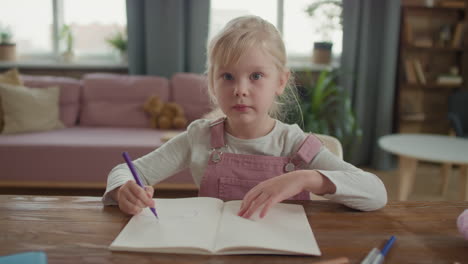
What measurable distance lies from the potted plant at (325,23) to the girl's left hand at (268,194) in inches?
128

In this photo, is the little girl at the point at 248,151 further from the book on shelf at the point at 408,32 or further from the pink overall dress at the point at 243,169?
the book on shelf at the point at 408,32

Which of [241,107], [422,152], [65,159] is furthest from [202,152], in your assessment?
[65,159]

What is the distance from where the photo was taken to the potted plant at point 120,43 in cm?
381

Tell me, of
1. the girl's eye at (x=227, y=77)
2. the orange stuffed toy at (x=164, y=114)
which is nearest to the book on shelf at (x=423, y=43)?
the orange stuffed toy at (x=164, y=114)

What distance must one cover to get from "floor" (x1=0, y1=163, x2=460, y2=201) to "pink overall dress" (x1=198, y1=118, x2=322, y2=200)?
1942mm

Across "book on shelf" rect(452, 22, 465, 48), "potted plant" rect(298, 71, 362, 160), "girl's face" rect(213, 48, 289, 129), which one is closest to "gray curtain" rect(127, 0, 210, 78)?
"potted plant" rect(298, 71, 362, 160)

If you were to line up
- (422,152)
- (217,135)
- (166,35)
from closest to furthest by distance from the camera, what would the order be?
(217,135), (422,152), (166,35)

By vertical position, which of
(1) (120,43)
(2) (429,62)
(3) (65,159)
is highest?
(1) (120,43)

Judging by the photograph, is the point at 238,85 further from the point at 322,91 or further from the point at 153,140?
the point at 322,91

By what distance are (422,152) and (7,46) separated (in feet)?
11.5

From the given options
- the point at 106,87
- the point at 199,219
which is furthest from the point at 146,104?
the point at 199,219

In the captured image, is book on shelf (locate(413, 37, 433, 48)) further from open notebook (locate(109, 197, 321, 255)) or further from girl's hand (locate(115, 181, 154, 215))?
girl's hand (locate(115, 181, 154, 215))

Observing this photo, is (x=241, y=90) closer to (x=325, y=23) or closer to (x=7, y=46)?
(x=325, y=23)

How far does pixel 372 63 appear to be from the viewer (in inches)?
148
